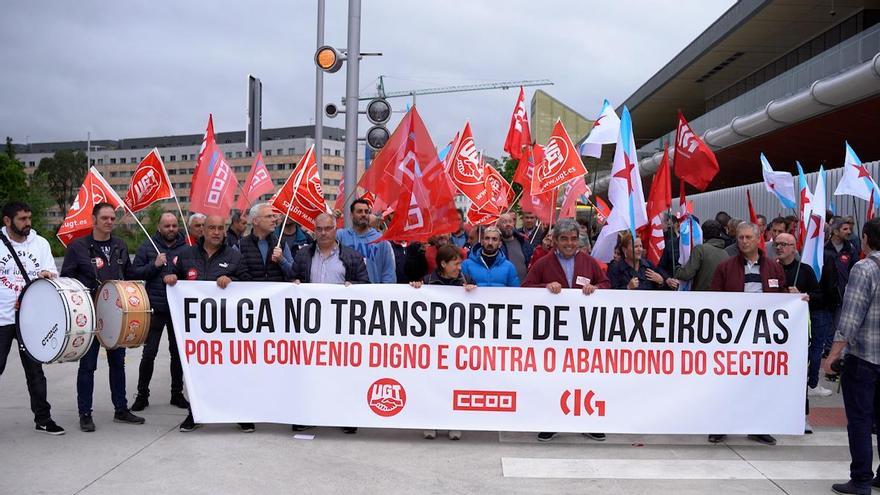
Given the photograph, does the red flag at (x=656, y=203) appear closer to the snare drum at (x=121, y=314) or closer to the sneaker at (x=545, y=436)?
the sneaker at (x=545, y=436)

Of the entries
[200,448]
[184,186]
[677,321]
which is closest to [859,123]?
[677,321]

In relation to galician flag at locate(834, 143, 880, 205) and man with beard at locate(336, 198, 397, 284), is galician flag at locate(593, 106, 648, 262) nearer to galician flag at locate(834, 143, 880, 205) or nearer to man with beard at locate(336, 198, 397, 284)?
man with beard at locate(336, 198, 397, 284)

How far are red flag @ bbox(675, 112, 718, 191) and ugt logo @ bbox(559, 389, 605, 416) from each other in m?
3.32

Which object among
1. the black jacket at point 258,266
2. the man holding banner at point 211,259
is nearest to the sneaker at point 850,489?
the black jacket at point 258,266

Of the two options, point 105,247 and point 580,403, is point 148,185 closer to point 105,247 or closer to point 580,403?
point 105,247

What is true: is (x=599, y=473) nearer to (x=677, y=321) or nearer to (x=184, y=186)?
(x=677, y=321)

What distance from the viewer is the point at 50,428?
686 centimetres

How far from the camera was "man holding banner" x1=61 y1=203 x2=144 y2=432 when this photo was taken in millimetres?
7020

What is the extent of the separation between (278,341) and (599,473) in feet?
9.39

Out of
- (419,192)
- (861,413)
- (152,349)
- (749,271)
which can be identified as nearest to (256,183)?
(152,349)

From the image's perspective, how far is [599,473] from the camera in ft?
19.9

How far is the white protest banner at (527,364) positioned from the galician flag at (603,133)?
1839 millimetres

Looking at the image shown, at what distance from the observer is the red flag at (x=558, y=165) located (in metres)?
9.83

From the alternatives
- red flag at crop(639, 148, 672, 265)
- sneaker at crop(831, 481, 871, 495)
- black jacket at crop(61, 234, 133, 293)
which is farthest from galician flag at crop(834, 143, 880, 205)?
black jacket at crop(61, 234, 133, 293)
